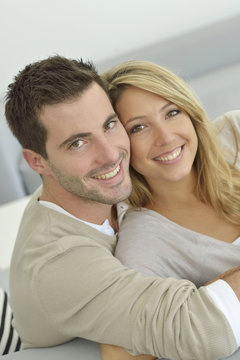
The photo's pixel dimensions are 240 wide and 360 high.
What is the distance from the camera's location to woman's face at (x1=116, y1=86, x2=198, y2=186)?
4.08ft

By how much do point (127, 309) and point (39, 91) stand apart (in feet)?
1.86

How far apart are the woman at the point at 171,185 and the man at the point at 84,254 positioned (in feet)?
0.24

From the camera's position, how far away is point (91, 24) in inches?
103

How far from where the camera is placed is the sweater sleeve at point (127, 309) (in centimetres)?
91

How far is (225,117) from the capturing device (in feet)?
4.85

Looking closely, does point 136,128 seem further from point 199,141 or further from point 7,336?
point 7,336

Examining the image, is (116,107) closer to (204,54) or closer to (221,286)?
(221,286)

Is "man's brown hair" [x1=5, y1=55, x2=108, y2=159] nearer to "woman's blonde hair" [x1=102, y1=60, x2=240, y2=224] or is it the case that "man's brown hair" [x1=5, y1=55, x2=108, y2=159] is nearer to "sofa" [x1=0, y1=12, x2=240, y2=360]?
"woman's blonde hair" [x1=102, y1=60, x2=240, y2=224]

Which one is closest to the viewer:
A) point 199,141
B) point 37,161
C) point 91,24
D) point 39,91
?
point 39,91

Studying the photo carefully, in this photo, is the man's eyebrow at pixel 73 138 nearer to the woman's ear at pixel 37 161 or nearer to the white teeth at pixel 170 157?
the woman's ear at pixel 37 161

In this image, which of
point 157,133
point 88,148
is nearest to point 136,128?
point 157,133

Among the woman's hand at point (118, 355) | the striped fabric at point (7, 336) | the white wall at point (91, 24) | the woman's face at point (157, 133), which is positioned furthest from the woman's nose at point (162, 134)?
the white wall at point (91, 24)

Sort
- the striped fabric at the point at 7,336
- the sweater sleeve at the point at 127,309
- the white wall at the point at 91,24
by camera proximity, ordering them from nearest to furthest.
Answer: the sweater sleeve at the point at 127,309 < the striped fabric at the point at 7,336 < the white wall at the point at 91,24

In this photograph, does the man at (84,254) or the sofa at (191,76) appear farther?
the sofa at (191,76)
